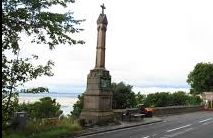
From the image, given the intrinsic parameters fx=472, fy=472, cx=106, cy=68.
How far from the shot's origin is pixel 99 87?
25500 millimetres

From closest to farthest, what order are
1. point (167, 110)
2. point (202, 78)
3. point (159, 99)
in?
point (167, 110)
point (159, 99)
point (202, 78)

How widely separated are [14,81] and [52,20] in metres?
2.76

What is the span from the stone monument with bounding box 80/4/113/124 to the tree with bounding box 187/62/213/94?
68115 mm

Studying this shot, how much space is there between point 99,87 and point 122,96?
1654 cm

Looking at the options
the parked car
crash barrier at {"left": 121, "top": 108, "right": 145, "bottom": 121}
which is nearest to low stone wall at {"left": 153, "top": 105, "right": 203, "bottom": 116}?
the parked car

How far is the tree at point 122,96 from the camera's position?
137ft

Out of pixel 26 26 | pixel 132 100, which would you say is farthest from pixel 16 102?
pixel 132 100

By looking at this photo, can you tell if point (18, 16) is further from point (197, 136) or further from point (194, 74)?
point (194, 74)

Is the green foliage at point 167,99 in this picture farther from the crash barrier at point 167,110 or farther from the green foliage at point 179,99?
the crash barrier at point 167,110

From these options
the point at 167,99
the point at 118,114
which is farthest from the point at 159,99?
the point at 118,114

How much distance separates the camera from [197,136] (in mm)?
21125

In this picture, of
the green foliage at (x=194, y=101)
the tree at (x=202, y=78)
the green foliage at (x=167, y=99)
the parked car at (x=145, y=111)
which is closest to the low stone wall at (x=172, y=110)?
the parked car at (x=145, y=111)

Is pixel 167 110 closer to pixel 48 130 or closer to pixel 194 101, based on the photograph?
pixel 194 101

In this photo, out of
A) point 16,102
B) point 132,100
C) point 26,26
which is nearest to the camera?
point 16,102
